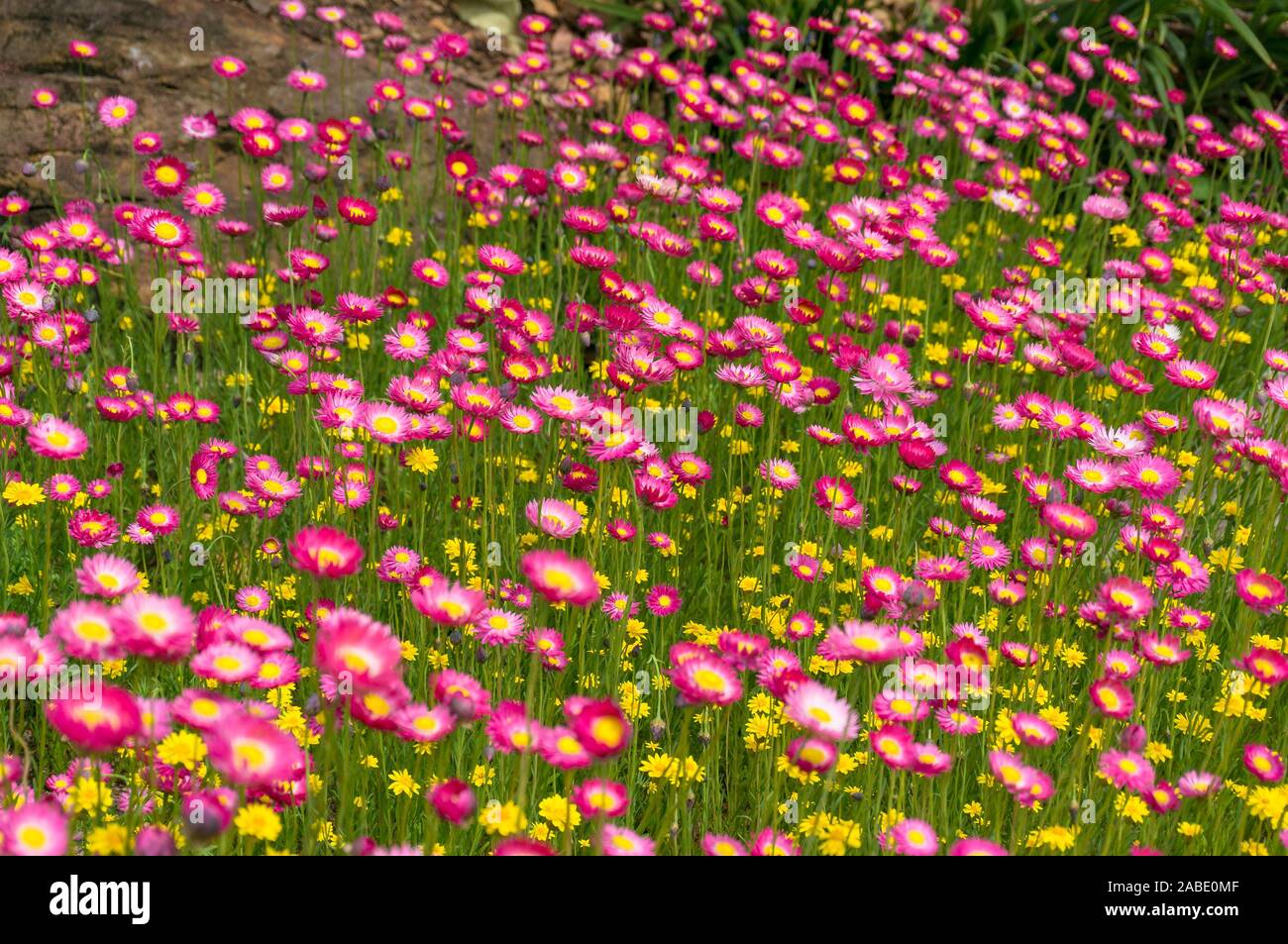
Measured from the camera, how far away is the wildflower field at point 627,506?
5.70 feet

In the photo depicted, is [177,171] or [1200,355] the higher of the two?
[177,171]

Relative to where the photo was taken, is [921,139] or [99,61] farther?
[921,139]

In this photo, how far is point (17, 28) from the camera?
4555 mm

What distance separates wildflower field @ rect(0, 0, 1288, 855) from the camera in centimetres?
174
